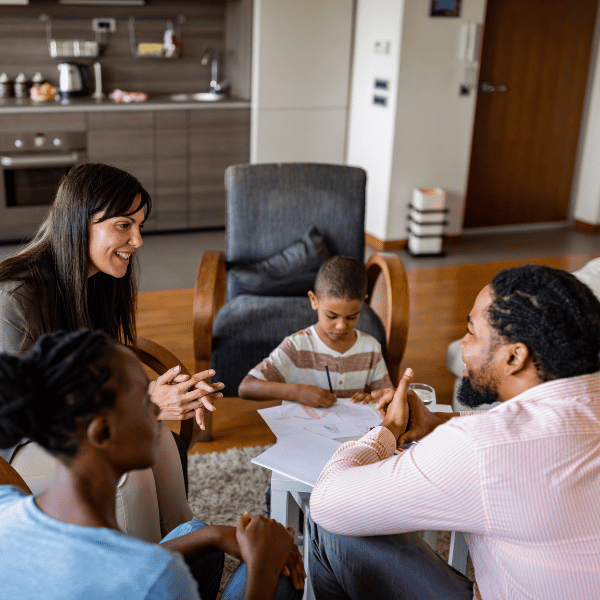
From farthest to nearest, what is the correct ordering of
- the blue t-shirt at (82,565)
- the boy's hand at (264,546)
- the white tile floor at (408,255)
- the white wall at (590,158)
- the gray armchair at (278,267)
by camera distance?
the white wall at (590,158) < the white tile floor at (408,255) < the gray armchair at (278,267) < the boy's hand at (264,546) < the blue t-shirt at (82,565)

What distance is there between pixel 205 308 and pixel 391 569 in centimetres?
136

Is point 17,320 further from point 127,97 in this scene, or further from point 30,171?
point 127,97

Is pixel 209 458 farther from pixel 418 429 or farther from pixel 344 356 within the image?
pixel 418 429

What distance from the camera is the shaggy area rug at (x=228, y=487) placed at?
7.09 feet

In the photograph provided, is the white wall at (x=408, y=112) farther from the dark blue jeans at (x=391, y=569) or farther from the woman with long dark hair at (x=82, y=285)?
the dark blue jeans at (x=391, y=569)

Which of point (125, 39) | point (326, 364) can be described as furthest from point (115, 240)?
point (125, 39)

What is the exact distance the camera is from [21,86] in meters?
4.90

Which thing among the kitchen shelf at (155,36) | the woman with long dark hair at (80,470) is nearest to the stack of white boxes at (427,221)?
the kitchen shelf at (155,36)

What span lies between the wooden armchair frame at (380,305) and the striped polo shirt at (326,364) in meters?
0.43

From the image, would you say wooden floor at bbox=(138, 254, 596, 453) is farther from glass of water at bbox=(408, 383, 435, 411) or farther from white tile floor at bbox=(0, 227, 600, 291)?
glass of water at bbox=(408, 383, 435, 411)

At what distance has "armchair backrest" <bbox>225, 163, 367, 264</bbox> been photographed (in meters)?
3.00

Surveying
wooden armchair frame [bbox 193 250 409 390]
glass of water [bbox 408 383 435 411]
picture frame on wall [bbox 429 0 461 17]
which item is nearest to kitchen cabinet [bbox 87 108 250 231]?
picture frame on wall [bbox 429 0 461 17]

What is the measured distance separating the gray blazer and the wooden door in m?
4.40

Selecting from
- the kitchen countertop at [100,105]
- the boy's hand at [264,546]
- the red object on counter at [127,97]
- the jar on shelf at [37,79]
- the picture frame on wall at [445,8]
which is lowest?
the boy's hand at [264,546]
